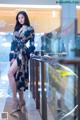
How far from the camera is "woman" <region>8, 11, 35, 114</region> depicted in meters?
4.66

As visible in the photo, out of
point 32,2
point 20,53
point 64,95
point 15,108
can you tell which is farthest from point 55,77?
point 32,2

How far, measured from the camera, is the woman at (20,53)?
466 cm

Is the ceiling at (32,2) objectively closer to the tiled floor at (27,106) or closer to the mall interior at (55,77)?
the mall interior at (55,77)

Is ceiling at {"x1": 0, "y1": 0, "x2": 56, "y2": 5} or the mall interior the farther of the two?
ceiling at {"x1": 0, "y1": 0, "x2": 56, "y2": 5}

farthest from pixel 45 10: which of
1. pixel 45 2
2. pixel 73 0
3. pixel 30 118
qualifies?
pixel 30 118

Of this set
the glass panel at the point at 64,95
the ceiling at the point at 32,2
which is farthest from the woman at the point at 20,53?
the ceiling at the point at 32,2

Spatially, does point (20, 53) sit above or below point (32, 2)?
below

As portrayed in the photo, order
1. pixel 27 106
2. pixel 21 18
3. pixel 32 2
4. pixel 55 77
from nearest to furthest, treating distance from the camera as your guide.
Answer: pixel 55 77
pixel 21 18
pixel 27 106
pixel 32 2

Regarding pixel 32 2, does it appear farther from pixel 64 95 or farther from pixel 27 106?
pixel 64 95

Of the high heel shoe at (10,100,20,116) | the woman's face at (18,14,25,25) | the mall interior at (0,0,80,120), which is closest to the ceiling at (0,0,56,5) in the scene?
the mall interior at (0,0,80,120)

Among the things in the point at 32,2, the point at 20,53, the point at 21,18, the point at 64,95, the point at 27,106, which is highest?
the point at 32,2

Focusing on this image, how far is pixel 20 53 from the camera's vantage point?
4672mm

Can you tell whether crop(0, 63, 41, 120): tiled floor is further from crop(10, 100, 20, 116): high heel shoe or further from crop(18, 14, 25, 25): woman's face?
crop(18, 14, 25, 25): woman's face

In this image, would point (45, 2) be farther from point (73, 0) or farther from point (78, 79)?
point (78, 79)
